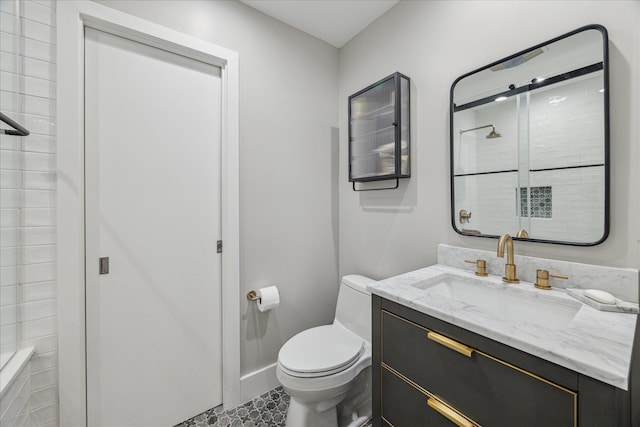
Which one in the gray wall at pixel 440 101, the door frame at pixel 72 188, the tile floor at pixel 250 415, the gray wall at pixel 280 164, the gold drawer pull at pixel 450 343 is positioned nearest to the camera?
the gold drawer pull at pixel 450 343

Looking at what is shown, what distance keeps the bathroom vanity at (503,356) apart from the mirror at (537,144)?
19 centimetres

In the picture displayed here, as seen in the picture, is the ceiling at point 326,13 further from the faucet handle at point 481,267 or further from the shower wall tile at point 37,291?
the shower wall tile at point 37,291

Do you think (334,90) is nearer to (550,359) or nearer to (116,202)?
(116,202)

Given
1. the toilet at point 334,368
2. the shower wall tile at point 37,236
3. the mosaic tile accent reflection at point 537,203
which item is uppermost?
the mosaic tile accent reflection at point 537,203

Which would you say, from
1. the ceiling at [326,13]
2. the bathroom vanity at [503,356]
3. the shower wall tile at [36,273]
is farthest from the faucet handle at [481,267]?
the shower wall tile at [36,273]

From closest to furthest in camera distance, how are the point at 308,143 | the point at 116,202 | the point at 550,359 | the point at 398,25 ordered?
the point at 550,359 → the point at 116,202 → the point at 398,25 → the point at 308,143

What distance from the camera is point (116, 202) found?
A: 133 cm

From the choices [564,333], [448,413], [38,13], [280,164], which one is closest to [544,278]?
[564,333]

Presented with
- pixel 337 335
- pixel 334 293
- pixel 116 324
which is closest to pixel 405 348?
pixel 337 335

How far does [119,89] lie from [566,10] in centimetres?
202

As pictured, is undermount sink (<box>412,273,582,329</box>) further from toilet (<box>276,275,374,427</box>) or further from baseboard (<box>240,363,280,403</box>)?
baseboard (<box>240,363,280,403</box>)

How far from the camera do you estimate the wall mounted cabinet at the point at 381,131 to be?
5.16 feet

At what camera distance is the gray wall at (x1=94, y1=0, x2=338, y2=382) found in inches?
64.8

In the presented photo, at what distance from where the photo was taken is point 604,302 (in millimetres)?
850
